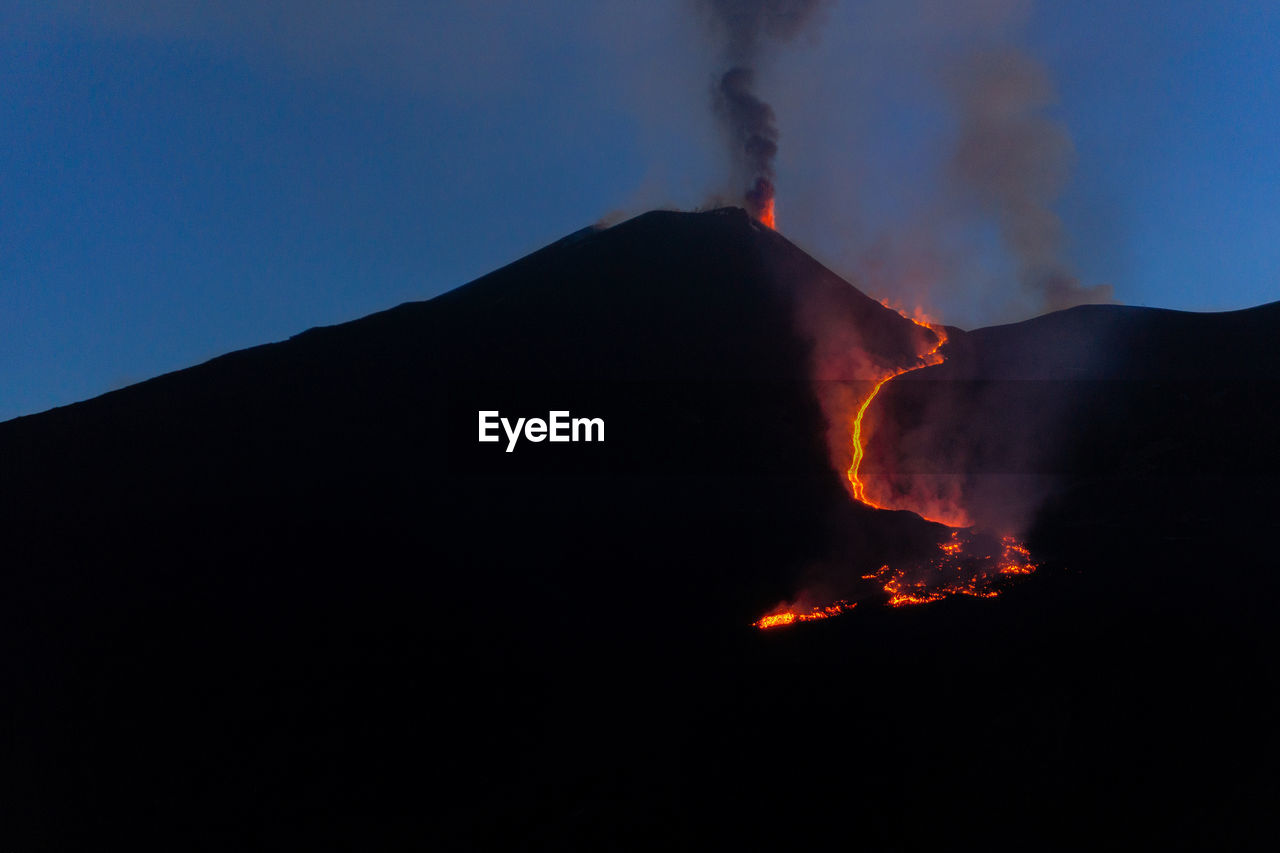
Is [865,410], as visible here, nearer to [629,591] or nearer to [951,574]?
[951,574]

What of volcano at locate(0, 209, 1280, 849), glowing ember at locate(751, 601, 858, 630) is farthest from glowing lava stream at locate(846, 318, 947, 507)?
glowing ember at locate(751, 601, 858, 630)

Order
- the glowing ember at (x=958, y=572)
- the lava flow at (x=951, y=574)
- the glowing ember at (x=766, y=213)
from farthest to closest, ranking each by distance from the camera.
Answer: the glowing ember at (x=766, y=213) < the glowing ember at (x=958, y=572) < the lava flow at (x=951, y=574)

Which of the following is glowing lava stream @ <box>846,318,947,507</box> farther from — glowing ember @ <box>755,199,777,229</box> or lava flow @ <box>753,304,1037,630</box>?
glowing ember @ <box>755,199,777,229</box>

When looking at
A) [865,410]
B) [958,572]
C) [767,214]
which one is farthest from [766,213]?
[958,572]

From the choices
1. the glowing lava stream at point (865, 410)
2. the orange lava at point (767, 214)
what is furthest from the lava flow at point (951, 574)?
the orange lava at point (767, 214)

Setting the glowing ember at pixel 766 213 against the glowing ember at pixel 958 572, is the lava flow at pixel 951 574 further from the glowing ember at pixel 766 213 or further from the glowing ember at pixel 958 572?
the glowing ember at pixel 766 213

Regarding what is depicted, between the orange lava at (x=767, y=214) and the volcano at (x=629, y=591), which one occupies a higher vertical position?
the orange lava at (x=767, y=214)
